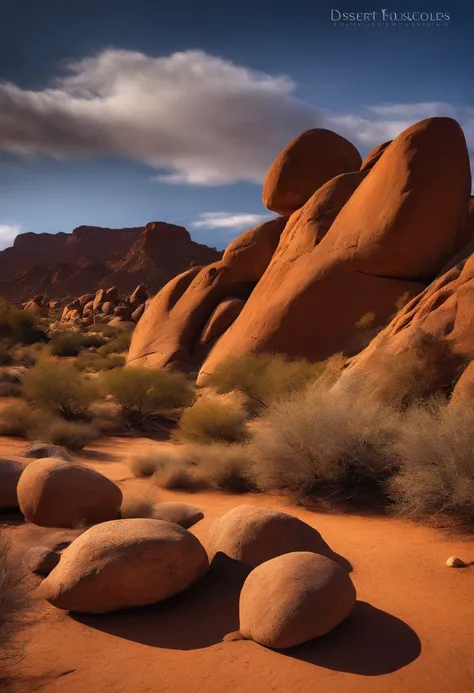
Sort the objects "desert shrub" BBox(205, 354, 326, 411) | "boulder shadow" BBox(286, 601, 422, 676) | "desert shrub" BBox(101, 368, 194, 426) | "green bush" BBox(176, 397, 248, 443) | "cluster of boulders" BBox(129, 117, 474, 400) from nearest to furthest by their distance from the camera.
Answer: "boulder shadow" BBox(286, 601, 422, 676), "green bush" BBox(176, 397, 248, 443), "desert shrub" BBox(205, 354, 326, 411), "cluster of boulders" BBox(129, 117, 474, 400), "desert shrub" BBox(101, 368, 194, 426)

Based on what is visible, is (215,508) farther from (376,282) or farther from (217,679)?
(376,282)

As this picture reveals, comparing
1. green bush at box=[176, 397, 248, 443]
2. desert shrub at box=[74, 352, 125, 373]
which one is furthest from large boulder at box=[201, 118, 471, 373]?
desert shrub at box=[74, 352, 125, 373]

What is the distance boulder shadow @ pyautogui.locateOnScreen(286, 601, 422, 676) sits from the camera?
12.2 feet

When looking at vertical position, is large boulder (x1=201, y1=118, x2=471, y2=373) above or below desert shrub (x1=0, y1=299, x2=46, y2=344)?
above

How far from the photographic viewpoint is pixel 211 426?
36.1ft

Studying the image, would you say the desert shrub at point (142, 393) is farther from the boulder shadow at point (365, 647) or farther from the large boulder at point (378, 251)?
the boulder shadow at point (365, 647)

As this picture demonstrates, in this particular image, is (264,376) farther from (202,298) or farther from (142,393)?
(202,298)

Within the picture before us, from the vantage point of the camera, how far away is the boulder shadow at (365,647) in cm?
371

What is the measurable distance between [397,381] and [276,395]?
3.77m

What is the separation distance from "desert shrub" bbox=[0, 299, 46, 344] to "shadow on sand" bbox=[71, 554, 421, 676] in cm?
2923

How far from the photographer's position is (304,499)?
25.3ft

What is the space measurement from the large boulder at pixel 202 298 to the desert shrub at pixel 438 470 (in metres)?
12.5

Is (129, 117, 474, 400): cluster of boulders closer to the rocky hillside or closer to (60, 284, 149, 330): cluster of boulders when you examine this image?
(60, 284, 149, 330): cluster of boulders

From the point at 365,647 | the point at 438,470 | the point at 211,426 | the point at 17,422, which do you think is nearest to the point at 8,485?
the point at 211,426
